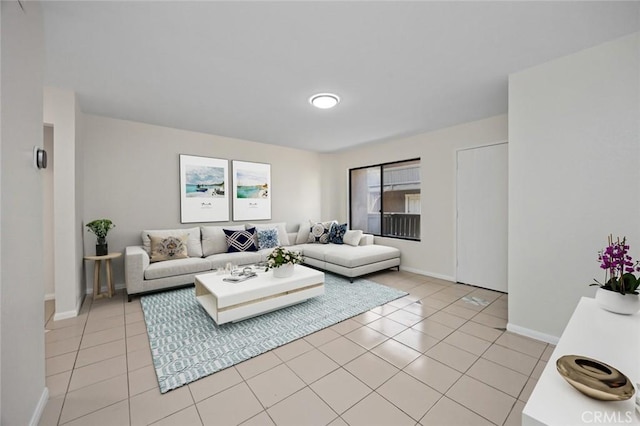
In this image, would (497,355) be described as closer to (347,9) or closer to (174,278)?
(347,9)

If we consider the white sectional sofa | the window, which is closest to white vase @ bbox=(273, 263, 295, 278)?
the white sectional sofa

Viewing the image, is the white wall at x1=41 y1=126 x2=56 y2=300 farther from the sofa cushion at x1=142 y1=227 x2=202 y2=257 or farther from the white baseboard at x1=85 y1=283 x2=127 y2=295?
the sofa cushion at x1=142 y1=227 x2=202 y2=257

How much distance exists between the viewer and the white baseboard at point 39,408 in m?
1.42

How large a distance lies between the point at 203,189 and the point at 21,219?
317 cm

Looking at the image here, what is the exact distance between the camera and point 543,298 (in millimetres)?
2334

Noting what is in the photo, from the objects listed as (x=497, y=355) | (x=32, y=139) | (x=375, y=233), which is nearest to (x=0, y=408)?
(x=32, y=139)

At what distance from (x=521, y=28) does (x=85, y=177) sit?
5.04 m

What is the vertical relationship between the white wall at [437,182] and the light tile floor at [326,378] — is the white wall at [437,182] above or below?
above

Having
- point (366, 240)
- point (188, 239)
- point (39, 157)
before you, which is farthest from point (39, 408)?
point (366, 240)

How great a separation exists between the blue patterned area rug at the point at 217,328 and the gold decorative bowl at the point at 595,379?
197 cm

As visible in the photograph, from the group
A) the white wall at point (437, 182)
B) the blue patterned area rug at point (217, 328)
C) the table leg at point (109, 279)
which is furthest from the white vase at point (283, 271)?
the white wall at point (437, 182)

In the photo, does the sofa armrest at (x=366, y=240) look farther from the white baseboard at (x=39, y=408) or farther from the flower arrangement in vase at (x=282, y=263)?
the white baseboard at (x=39, y=408)

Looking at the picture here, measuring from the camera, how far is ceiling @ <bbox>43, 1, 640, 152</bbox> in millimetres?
1658

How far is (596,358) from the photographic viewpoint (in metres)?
0.92
